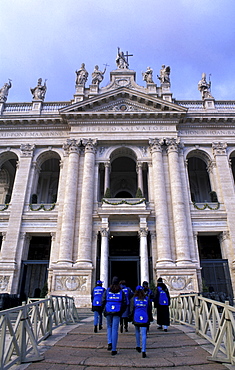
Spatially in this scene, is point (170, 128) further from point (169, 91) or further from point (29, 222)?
point (29, 222)

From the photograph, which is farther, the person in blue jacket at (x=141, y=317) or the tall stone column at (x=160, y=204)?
the tall stone column at (x=160, y=204)

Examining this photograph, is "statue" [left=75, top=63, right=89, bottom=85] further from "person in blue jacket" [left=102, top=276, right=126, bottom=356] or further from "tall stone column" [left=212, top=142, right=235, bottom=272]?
"person in blue jacket" [left=102, top=276, right=126, bottom=356]

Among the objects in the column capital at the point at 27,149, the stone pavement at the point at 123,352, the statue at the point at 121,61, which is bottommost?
the stone pavement at the point at 123,352

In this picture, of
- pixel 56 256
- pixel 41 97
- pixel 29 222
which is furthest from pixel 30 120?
pixel 56 256

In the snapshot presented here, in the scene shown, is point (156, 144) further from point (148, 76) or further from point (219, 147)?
point (148, 76)

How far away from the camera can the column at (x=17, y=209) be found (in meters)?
20.4

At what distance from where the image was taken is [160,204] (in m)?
21.4

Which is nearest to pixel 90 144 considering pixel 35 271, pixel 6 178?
pixel 6 178

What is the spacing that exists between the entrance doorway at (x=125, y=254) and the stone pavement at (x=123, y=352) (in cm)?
1384

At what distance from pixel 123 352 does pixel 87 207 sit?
1502 cm

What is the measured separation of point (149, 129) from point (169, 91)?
Answer: 517 centimetres

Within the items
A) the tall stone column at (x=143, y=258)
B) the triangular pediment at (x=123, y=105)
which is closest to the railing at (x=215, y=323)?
the tall stone column at (x=143, y=258)

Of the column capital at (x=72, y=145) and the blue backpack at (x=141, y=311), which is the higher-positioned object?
the column capital at (x=72, y=145)

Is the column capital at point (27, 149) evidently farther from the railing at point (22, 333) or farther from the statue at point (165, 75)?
the railing at point (22, 333)
